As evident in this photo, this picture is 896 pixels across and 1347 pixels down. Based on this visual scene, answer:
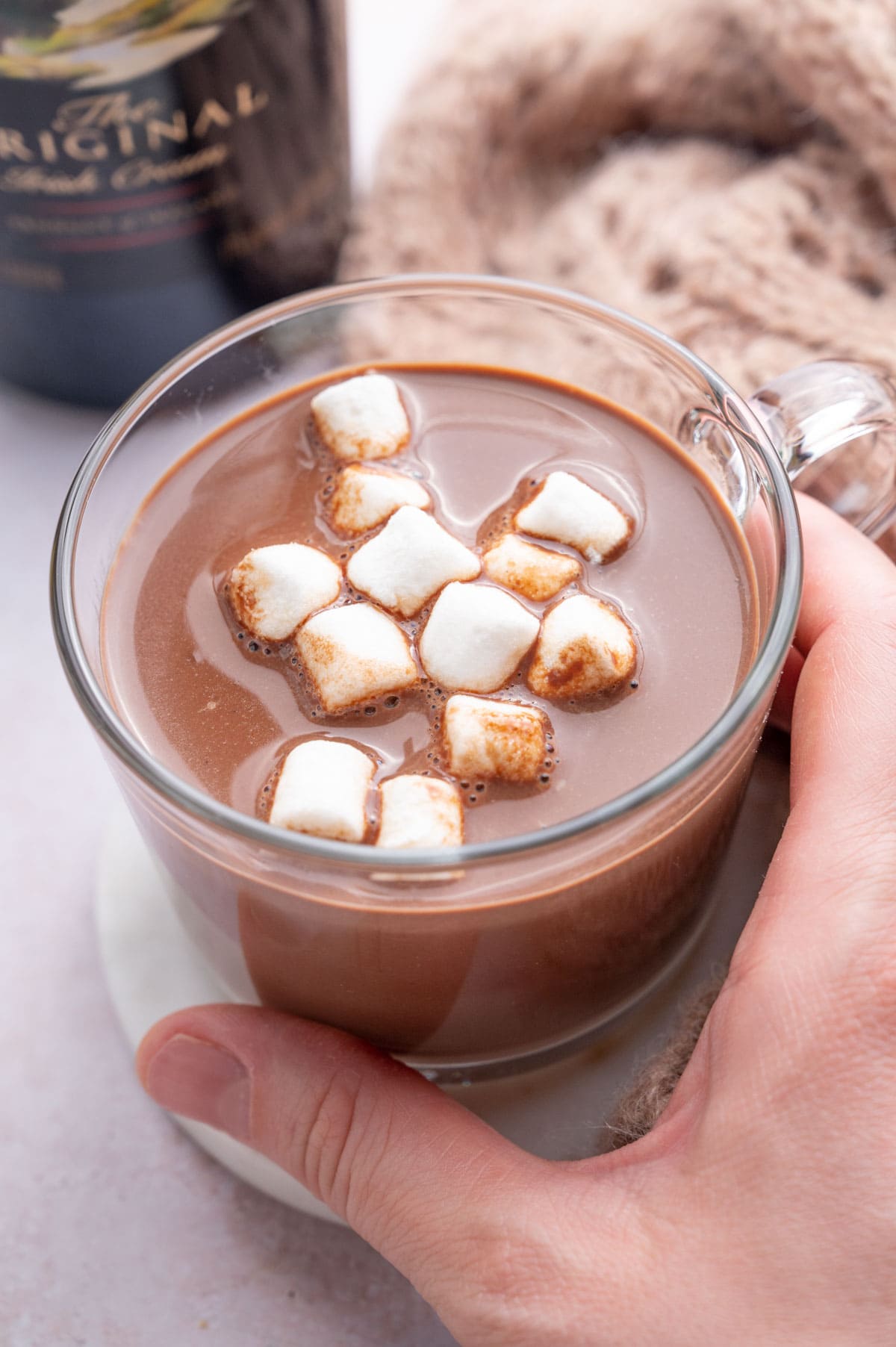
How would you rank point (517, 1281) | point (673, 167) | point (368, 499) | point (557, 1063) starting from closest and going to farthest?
1. point (517, 1281)
2. point (368, 499)
3. point (557, 1063)
4. point (673, 167)

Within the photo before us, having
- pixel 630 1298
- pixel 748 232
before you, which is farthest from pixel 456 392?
pixel 630 1298

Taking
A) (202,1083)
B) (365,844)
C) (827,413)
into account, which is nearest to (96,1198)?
(202,1083)

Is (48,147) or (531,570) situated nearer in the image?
(531,570)

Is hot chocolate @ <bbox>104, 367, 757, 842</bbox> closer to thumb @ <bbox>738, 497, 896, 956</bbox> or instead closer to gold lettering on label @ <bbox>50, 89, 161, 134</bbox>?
thumb @ <bbox>738, 497, 896, 956</bbox>

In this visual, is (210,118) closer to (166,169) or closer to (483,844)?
(166,169)

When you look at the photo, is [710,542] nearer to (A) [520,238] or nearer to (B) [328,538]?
(B) [328,538]

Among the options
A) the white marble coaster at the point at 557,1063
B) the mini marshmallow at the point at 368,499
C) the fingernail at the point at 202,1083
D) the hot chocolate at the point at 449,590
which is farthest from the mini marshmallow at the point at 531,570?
the fingernail at the point at 202,1083

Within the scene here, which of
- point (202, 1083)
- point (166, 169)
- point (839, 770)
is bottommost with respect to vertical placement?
point (202, 1083)
